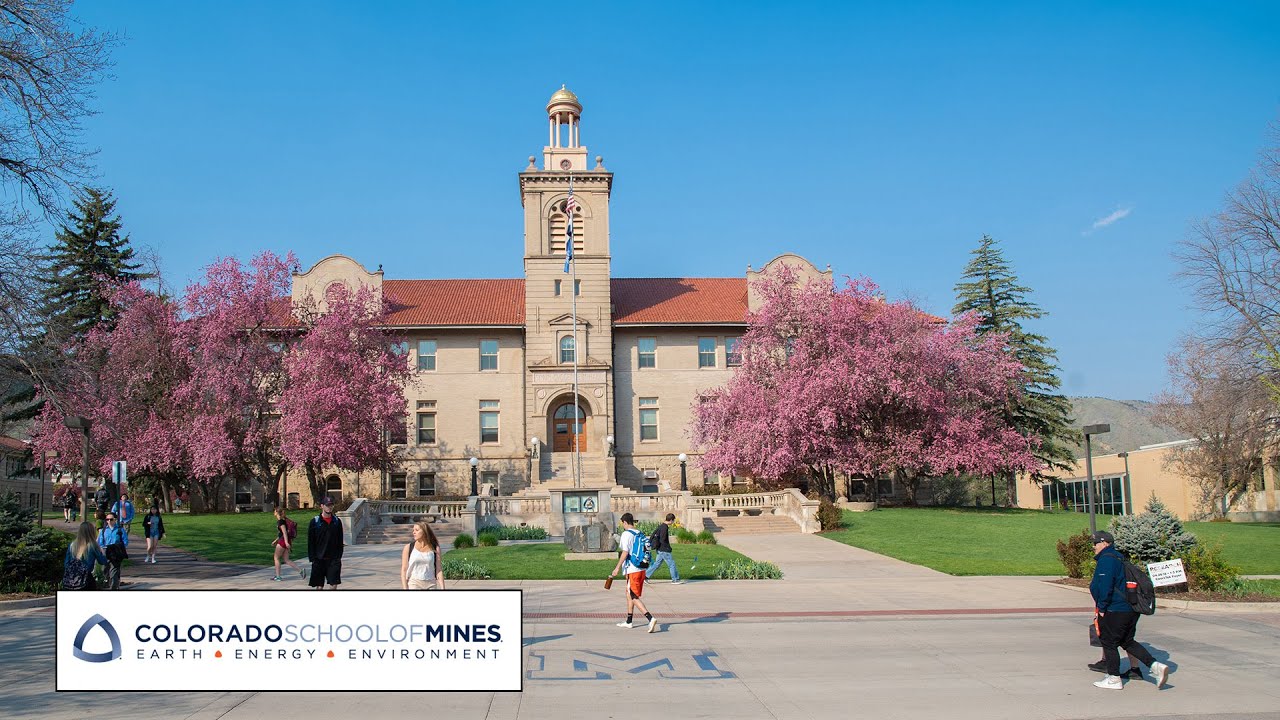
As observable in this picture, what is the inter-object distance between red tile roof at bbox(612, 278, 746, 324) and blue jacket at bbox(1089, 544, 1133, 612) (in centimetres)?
3706

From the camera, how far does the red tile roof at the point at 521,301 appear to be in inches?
1930

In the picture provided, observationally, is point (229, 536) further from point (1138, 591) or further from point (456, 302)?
point (1138, 591)

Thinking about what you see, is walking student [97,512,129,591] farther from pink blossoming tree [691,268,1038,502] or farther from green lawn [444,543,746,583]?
pink blossoming tree [691,268,1038,502]

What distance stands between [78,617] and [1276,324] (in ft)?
121

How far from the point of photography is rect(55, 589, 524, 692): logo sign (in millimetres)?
6691

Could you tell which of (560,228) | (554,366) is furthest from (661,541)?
(560,228)

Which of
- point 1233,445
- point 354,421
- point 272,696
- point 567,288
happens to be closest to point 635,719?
point 272,696

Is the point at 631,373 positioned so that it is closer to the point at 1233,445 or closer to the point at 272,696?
the point at 1233,445

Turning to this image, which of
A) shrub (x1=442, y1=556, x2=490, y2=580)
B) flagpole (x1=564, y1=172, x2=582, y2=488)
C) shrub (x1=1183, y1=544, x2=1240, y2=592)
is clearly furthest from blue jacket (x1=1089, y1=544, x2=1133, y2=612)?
flagpole (x1=564, y1=172, x2=582, y2=488)

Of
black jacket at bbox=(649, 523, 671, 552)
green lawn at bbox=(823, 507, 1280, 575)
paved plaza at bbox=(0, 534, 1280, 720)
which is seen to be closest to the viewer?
paved plaza at bbox=(0, 534, 1280, 720)

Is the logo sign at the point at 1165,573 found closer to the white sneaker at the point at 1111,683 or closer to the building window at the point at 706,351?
the white sneaker at the point at 1111,683

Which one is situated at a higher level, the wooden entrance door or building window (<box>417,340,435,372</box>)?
building window (<box>417,340,435,372</box>)

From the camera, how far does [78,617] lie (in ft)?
22.7

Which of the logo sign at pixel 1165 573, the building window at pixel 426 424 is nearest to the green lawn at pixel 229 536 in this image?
the building window at pixel 426 424
